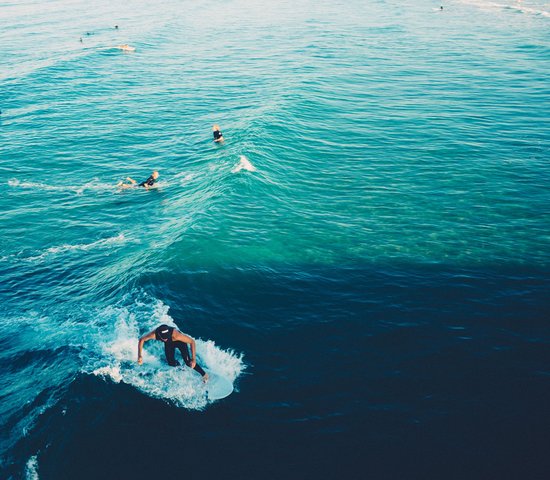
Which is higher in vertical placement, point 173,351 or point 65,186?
point 173,351

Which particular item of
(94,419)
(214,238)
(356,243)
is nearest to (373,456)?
(94,419)

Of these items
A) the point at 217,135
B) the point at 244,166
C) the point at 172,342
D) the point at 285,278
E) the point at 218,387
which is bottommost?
the point at 218,387

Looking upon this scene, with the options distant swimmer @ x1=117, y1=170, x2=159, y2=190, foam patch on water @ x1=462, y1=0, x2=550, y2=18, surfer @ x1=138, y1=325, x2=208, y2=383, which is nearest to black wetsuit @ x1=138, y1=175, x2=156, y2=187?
distant swimmer @ x1=117, y1=170, x2=159, y2=190

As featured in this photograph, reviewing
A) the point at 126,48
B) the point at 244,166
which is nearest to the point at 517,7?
the point at 126,48

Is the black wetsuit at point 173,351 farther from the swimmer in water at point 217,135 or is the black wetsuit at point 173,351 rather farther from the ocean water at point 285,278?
the swimmer in water at point 217,135

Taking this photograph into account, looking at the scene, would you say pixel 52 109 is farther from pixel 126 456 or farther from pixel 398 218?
pixel 126 456

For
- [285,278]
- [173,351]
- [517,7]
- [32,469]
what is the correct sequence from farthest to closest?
[517,7] → [285,278] → [173,351] → [32,469]

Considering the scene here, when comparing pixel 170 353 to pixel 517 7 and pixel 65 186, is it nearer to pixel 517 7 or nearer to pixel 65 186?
pixel 65 186

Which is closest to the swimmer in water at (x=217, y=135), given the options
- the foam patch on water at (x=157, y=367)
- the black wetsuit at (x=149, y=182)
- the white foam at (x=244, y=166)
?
the white foam at (x=244, y=166)

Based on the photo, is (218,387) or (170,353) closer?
(170,353)
